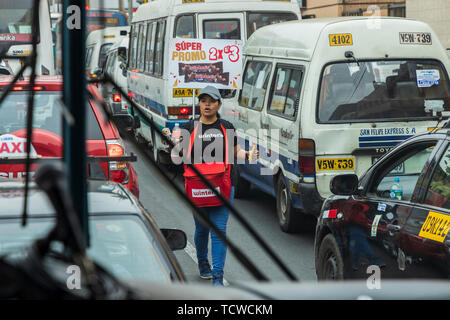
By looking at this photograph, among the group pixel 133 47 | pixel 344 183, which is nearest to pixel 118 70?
pixel 133 47

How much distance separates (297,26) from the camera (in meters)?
9.59

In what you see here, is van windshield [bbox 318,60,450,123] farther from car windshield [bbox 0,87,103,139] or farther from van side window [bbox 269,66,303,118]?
car windshield [bbox 0,87,103,139]

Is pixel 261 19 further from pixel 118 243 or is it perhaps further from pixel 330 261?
pixel 118 243

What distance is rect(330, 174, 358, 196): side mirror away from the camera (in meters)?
5.66

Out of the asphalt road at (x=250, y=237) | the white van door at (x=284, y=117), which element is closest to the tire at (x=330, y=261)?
the asphalt road at (x=250, y=237)

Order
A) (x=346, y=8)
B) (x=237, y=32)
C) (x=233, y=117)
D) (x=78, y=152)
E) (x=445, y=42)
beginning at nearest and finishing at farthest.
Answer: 1. (x=78, y=152)
2. (x=233, y=117)
3. (x=237, y=32)
4. (x=445, y=42)
5. (x=346, y=8)

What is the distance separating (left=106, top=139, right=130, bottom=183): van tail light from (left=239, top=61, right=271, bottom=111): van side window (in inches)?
117

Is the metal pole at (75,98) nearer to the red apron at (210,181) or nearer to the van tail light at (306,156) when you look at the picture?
the red apron at (210,181)

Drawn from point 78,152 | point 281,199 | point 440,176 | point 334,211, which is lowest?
point 281,199

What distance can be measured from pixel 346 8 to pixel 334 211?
78.6ft

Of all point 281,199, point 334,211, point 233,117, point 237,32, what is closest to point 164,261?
point 334,211

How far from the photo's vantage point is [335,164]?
848cm

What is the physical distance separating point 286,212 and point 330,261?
3.04 metres
